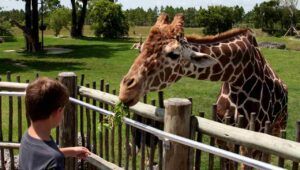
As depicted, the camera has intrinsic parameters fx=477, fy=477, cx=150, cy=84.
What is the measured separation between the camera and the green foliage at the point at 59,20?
46531 millimetres

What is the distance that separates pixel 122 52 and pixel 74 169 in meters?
20.5

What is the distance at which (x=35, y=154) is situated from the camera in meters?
3.04

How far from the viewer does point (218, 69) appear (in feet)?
16.9

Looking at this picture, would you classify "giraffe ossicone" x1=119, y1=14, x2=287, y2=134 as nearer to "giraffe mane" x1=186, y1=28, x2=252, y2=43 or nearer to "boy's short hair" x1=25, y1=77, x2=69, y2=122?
"giraffe mane" x1=186, y1=28, x2=252, y2=43

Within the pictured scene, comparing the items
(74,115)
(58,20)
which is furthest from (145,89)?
(58,20)

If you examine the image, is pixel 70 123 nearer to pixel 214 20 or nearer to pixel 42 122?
pixel 42 122

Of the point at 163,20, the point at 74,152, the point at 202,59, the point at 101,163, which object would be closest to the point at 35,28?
the point at 101,163

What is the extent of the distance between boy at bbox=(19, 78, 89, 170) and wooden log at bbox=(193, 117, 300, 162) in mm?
1198

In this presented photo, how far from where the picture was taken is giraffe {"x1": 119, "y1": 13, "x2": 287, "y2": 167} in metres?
4.48

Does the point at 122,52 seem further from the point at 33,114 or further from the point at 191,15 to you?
the point at 191,15

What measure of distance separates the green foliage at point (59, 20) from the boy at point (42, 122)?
146ft

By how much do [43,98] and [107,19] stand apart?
39899mm

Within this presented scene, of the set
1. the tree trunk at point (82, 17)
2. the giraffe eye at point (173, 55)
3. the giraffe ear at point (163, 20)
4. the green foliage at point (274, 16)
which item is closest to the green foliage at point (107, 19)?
the tree trunk at point (82, 17)

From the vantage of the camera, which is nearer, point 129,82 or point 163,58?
point 129,82
